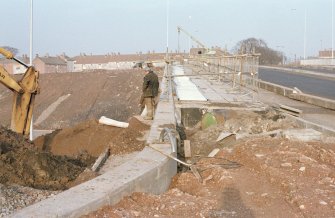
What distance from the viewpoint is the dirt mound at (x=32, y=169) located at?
8227 millimetres

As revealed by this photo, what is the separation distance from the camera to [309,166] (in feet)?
26.9

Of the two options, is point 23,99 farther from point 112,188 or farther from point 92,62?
point 92,62

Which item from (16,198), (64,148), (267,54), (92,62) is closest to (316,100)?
(64,148)

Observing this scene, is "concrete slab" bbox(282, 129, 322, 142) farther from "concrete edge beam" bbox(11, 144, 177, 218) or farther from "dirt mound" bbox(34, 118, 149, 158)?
"concrete edge beam" bbox(11, 144, 177, 218)

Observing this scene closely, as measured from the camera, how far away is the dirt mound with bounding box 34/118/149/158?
12125mm

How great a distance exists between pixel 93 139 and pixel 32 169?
5.74 meters

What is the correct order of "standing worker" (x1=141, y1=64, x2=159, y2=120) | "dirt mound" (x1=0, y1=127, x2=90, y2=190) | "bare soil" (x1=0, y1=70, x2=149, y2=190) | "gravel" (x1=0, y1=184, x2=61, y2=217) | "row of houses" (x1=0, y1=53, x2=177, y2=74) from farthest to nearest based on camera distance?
1. "row of houses" (x1=0, y1=53, x2=177, y2=74)
2. "standing worker" (x1=141, y1=64, x2=159, y2=120)
3. "bare soil" (x1=0, y1=70, x2=149, y2=190)
4. "dirt mound" (x1=0, y1=127, x2=90, y2=190)
5. "gravel" (x1=0, y1=184, x2=61, y2=217)

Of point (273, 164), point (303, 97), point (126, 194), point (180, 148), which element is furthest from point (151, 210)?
point (303, 97)

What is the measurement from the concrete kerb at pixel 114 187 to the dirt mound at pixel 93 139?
3.09 meters

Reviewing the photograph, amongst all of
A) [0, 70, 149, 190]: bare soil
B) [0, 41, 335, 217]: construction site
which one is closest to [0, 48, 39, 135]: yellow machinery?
[0, 41, 335, 217]: construction site

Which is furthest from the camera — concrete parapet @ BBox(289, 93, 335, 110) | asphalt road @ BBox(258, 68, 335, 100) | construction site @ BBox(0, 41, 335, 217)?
asphalt road @ BBox(258, 68, 335, 100)

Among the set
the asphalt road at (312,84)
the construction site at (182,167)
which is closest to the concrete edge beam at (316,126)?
the construction site at (182,167)

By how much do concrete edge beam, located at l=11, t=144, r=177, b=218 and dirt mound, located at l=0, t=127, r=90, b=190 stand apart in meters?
1.79

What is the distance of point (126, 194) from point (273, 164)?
338 centimetres
